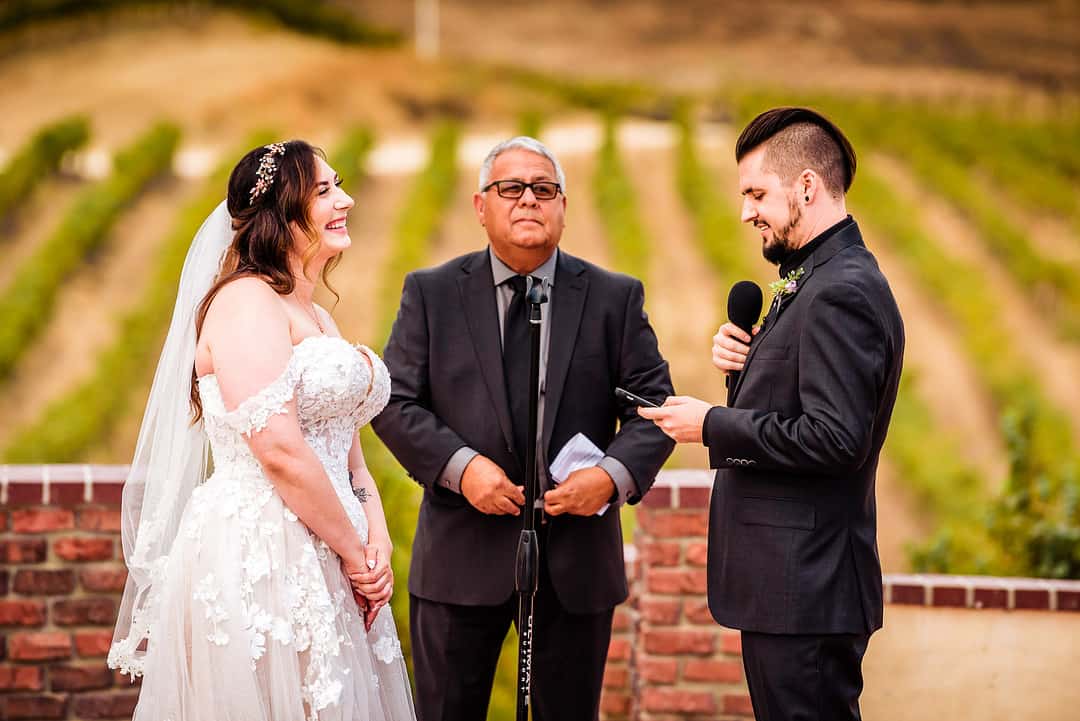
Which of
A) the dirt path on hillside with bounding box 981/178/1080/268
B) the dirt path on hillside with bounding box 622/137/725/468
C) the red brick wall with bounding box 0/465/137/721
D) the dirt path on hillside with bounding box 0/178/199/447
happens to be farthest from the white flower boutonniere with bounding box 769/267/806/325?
the dirt path on hillside with bounding box 981/178/1080/268

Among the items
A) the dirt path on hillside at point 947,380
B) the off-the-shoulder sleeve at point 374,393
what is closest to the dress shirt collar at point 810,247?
the off-the-shoulder sleeve at point 374,393

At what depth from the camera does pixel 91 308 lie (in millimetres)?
15750

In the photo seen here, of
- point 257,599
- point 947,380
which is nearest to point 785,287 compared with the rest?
point 257,599

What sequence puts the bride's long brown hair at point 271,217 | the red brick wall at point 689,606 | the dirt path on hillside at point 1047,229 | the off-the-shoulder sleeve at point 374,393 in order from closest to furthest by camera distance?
1. the bride's long brown hair at point 271,217
2. the off-the-shoulder sleeve at point 374,393
3. the red brick wall at point 689,606
4. the dirt path on hillside at point 1047,229

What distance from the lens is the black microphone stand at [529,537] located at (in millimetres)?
2580

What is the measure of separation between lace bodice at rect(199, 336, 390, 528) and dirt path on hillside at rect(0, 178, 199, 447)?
427 inches

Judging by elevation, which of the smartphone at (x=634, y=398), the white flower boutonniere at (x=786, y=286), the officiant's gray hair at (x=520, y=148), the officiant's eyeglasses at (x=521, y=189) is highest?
the officiant's gray hair at (x=520, y=148)

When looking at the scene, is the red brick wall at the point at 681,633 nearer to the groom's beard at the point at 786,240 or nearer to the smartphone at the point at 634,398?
the smartphone at the point at 634,398

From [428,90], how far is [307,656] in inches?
947

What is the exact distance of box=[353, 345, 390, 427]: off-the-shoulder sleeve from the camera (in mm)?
2650

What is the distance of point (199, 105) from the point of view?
24641 mm

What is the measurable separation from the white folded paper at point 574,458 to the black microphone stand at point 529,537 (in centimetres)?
27

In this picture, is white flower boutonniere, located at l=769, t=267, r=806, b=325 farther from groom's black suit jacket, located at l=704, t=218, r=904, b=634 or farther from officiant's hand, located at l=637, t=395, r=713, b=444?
officiant's hand, located at l=637, t=395, r=713, b=444

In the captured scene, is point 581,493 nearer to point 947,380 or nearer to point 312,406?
point 312,406
